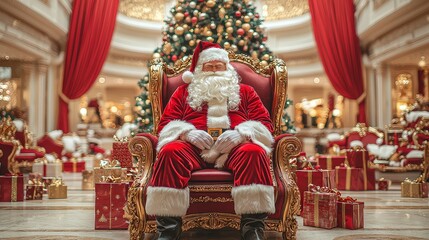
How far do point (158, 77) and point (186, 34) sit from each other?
258 centimetres

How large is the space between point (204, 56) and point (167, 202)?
1.20 metres

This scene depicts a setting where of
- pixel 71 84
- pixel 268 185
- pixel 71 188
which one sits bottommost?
Result: pixel 71 188

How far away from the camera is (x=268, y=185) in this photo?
2.28 m

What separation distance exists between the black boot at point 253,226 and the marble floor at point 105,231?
29 cm

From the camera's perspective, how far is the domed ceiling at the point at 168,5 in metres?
14.4

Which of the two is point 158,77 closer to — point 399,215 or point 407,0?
point 399,215

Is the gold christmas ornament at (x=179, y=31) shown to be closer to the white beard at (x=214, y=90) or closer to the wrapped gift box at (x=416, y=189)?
the white beard at (x=214, y=90)

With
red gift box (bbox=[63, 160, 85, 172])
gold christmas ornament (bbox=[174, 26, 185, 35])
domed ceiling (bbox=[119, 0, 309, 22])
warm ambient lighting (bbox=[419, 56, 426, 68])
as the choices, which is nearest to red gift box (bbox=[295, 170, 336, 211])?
gold christmas ornament (bbox=[174, 26, 185, 35])

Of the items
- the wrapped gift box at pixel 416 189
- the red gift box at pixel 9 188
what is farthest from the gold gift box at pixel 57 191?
the wrapped gift box at pixel 416 189

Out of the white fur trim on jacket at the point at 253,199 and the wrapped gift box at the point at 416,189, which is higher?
the white fur trim on jacket at the point at 253,199

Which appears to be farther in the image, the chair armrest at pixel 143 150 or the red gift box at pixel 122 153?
the red gift box at pixel 122 153

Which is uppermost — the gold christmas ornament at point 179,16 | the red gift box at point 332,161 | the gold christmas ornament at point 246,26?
the gold christmas ornament at point 179,16

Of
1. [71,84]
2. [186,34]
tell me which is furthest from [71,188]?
[71,84]

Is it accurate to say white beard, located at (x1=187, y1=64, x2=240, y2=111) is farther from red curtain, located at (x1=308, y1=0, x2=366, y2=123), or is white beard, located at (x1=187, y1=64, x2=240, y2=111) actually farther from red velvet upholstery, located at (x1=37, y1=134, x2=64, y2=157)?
red curtain, located at (x1=308, y1=0, x2=366, y2=123)
